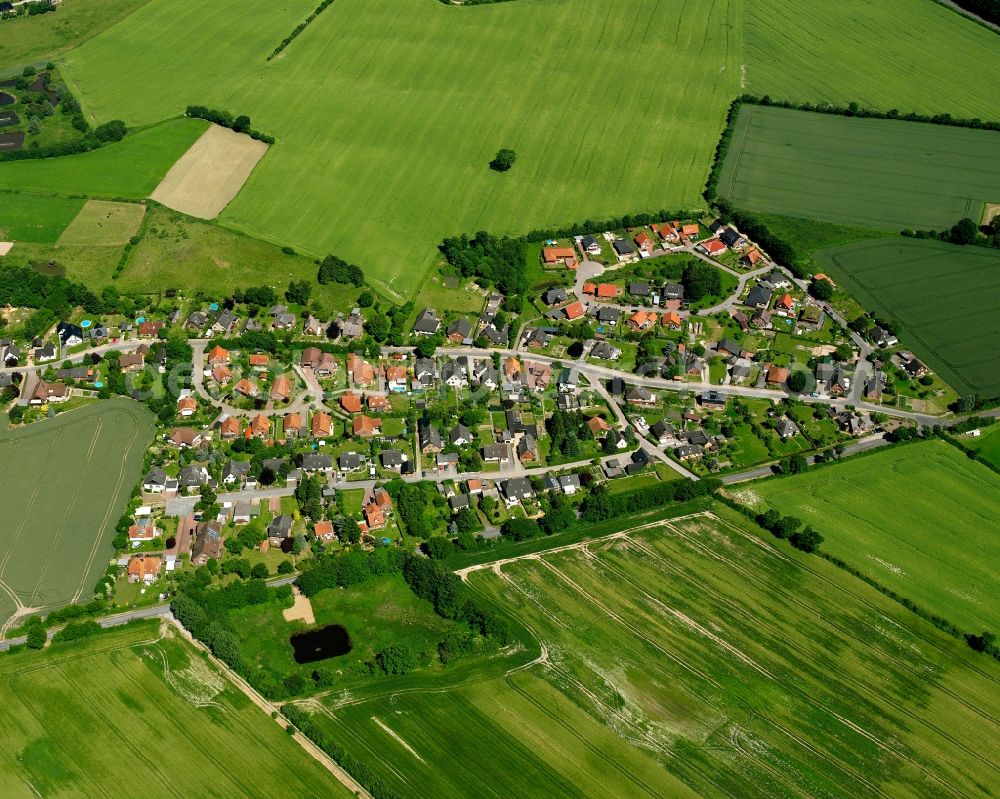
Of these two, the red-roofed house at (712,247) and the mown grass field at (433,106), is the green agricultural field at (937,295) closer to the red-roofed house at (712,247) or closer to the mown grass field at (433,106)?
the red-roofed house at (712,247)

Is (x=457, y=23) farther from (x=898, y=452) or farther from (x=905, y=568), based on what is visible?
(x=905, y=568)

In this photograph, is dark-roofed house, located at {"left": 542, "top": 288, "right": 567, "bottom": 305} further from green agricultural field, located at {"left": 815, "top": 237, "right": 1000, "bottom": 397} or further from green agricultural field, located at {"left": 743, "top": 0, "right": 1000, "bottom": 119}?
green agricultural field, located at {"left": 743, "top": 0, "right": 1000, "bottom": 119}

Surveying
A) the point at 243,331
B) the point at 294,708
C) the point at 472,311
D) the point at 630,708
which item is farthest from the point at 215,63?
the point at 630,708

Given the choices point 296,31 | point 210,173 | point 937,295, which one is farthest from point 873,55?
point 210,173

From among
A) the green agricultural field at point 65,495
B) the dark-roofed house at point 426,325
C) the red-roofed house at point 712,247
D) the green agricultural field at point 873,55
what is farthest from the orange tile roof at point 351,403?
the green agricultural field at point 873,55

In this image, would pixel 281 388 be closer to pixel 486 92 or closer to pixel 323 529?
pixel 323 529

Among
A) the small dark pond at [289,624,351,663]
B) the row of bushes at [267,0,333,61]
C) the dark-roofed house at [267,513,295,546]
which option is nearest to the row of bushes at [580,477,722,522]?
the small dark pond at [289,624,351,663]
